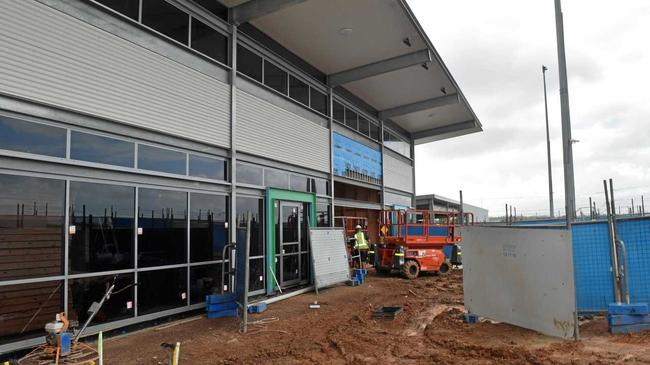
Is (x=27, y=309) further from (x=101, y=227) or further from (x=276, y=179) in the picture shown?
(x=276, y=179)

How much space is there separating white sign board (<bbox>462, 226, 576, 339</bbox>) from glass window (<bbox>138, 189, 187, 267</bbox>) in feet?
17.1

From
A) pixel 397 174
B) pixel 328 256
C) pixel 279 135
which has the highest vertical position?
pixel 279 135

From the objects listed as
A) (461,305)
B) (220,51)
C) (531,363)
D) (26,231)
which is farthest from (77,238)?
(461,305)

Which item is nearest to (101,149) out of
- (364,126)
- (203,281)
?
(203,281)

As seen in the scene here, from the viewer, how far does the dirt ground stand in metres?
5.89

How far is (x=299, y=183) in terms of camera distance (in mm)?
12672

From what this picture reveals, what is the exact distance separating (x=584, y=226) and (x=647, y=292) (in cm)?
134

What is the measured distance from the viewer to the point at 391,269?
1541 cm

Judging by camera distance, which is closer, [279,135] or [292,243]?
[279,135]

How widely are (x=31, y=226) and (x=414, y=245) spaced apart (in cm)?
1156

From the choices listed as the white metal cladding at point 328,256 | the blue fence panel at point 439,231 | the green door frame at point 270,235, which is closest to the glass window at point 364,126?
the blue fence panel at point 439,231

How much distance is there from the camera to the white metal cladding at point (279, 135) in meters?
10.3

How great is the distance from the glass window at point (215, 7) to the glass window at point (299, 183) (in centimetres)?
451

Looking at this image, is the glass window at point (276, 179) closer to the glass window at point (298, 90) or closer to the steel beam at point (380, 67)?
the glass window at point (298, 90)
